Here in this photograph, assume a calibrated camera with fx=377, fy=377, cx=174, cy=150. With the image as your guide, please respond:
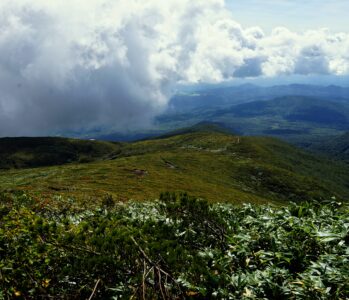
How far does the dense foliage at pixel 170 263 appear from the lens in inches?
295

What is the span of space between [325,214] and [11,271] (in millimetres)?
8903

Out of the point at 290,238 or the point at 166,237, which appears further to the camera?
the point at 166,237

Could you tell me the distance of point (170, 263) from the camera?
8086mm

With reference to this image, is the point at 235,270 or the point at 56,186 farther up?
the point at 235,270

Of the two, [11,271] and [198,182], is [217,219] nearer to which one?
[11,271]

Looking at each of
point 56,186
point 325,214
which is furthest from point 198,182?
point 325,214

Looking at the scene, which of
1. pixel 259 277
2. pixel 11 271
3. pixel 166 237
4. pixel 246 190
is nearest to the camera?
pixel 259 277

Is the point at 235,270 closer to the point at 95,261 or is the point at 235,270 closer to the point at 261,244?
the point at 261,244

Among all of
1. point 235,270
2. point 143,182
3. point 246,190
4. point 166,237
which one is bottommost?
point 246,190

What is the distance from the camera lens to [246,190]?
17425 centimetres

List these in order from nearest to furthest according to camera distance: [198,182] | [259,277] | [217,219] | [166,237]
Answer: [259,277] < [166,237] < [217,219] < [198,182]

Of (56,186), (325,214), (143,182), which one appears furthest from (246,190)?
(325,214)

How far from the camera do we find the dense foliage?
295 inches

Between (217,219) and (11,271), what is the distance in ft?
19.0
